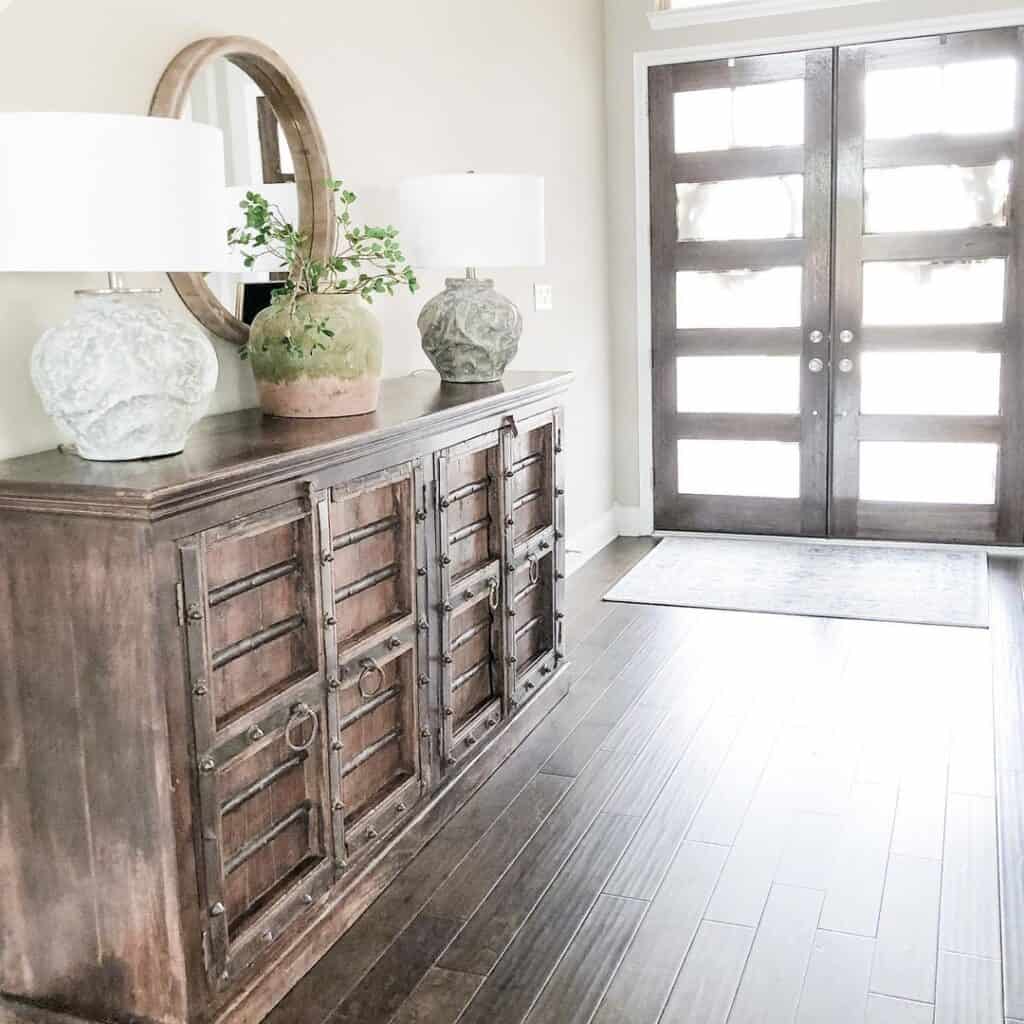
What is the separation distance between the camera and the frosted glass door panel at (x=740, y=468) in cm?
566

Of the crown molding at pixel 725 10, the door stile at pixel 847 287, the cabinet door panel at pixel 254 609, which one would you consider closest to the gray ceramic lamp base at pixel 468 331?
the cabinet door panel at pixel 254 609

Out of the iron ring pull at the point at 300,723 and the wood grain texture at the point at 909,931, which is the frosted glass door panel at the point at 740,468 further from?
the iron ring pull at the point at 300,723

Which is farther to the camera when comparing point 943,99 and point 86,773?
point 943,99

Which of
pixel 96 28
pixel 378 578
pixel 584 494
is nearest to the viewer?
pixel 96 28

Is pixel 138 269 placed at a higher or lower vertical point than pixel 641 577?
higher

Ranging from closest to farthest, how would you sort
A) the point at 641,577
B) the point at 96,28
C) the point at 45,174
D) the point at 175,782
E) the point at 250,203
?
1. the point at 45,174
2. the point at 175,782
3. the point at 96,28
4. the point at 250,203
5. the point at 641,577

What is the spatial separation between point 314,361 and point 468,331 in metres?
0.83

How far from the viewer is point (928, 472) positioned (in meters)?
5.45

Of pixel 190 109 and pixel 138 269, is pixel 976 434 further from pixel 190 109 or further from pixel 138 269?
pixel 138 269

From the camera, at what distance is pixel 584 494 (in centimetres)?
546

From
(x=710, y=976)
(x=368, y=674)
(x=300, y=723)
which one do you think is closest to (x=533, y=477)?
(x=368, y=674)

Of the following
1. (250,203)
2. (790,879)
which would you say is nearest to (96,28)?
(250,203)

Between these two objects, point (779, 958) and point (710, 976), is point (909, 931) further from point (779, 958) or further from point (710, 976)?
point (710, 976)

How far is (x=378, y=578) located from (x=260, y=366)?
543mm
